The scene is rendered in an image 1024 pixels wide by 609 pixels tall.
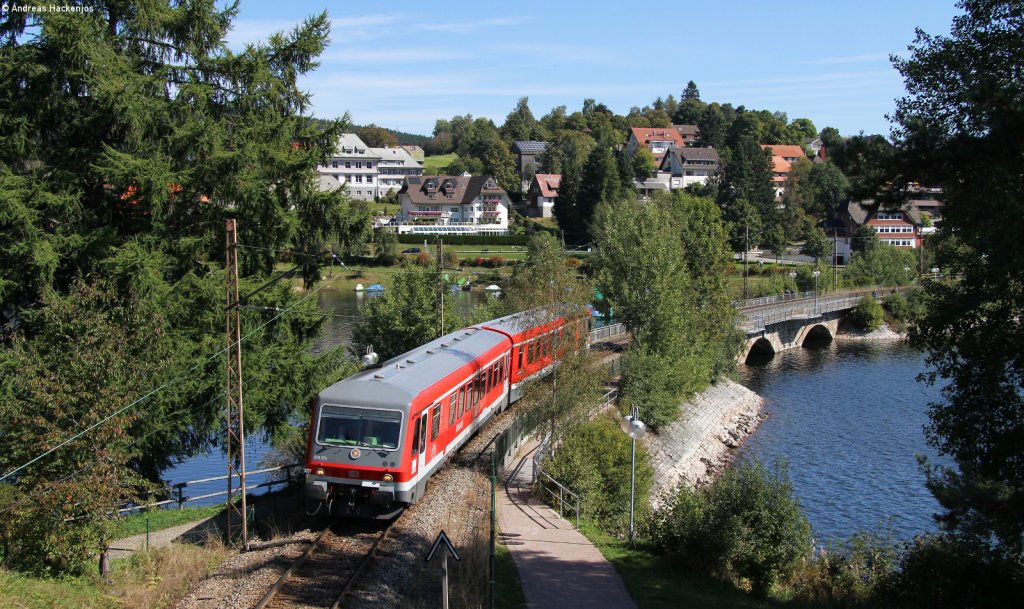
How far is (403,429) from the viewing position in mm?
17797

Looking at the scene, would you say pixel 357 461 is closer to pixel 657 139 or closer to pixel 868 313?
pixel 868 313

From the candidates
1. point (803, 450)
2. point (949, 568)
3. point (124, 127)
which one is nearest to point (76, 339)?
point (124, 127)

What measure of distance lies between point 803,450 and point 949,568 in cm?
2668

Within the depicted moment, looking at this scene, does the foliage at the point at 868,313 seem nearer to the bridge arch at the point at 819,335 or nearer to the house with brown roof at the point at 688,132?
the bridge arch at the point at 819,335

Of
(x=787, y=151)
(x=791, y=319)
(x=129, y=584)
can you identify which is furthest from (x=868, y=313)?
(x=787, y=151)

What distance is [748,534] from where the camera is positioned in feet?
61.0

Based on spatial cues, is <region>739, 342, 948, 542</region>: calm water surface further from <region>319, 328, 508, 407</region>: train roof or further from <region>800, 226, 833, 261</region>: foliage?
<region>800, 226, 833, 261</region>: foliage

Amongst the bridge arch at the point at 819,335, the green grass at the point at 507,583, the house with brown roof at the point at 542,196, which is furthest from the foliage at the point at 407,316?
the house with brown roof at the point at 542,196

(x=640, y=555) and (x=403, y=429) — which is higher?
(x=403, y=429)

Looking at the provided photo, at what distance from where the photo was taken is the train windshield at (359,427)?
17.8 metres

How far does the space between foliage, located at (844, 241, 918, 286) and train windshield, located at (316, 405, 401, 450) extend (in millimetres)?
74231

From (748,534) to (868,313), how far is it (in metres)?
58.4

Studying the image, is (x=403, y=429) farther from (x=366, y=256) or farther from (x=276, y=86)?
(x=366, y=256)

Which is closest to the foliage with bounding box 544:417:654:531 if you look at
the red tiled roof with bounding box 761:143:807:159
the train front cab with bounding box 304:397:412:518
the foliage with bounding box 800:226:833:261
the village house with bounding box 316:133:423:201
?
the train front cab with bounding box 304:397:412:518
